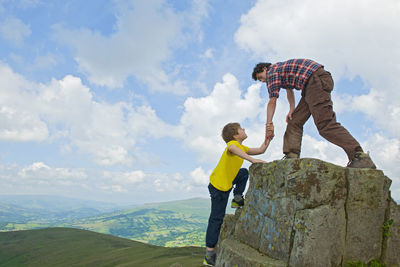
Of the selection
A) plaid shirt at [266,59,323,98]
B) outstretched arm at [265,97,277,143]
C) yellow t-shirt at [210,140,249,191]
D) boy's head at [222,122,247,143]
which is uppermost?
plaid shirt at [266,59,323,98]

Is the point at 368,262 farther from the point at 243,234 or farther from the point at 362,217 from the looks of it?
the point at 243,234

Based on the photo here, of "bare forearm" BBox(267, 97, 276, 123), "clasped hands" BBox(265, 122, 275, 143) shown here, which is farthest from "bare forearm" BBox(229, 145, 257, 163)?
"bare forearm" BBox(267, 97, 276, 123)

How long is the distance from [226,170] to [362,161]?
4.29 meters

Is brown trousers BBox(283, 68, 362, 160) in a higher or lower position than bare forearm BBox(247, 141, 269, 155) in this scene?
higher

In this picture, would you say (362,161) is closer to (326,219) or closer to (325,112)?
(325,112)

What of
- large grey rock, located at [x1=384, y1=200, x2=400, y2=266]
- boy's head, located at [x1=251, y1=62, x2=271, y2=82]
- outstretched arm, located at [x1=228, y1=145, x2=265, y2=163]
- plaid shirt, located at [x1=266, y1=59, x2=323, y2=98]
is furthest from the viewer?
boy's head, located at [x1=251, y1=62, x2=271, y2=82]

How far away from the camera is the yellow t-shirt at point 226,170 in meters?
9.78

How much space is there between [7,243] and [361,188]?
7056 inches

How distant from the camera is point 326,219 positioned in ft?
23.6

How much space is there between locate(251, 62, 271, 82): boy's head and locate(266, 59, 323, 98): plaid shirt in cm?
37

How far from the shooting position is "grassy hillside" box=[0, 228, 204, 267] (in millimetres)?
89188

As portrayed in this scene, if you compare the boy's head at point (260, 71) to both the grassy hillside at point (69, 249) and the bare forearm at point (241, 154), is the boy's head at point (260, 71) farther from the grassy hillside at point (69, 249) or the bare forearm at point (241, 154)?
the grassy hillside at point (69, 249)

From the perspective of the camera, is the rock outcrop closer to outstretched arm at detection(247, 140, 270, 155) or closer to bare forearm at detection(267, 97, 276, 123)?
outstretched arm at detection(247, 140, 270, 155)

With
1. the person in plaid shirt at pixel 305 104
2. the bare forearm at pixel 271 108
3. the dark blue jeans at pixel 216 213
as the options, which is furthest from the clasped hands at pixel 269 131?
the dark blue jeans at pixel 216 213
